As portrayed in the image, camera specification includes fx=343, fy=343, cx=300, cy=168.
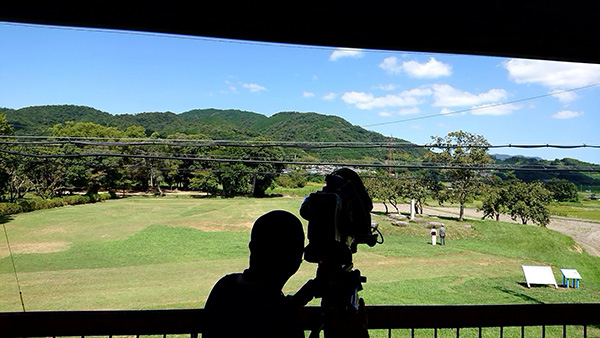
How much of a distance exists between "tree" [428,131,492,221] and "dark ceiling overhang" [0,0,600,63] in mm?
6382

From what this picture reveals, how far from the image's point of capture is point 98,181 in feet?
71.0

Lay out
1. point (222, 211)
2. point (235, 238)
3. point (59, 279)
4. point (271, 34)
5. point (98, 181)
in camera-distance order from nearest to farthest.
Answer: point (271, 34) < point (59, 279) < point (98, 181) < point (235, 238) < point (222, 211)

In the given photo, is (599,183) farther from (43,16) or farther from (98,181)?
(98,181)

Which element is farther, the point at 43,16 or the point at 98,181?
the point at 98,181

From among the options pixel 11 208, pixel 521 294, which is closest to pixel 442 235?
pixel 521 294

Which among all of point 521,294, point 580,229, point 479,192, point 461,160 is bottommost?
point 521,294

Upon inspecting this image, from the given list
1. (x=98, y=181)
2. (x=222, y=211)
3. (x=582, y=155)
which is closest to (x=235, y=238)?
(x=222, y=211)

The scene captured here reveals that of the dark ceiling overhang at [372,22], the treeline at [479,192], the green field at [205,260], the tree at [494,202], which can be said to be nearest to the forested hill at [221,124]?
the green field at [205,260]

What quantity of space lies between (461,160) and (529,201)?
319 inches

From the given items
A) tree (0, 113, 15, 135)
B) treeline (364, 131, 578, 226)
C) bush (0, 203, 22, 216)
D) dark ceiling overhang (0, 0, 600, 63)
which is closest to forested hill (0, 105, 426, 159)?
tree (0, 113, 15, 135)

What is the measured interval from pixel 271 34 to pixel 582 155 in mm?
4843

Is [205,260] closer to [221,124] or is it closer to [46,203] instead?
[46,203]

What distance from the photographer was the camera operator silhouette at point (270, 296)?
67 cm

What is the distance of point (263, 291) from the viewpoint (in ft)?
2.31
